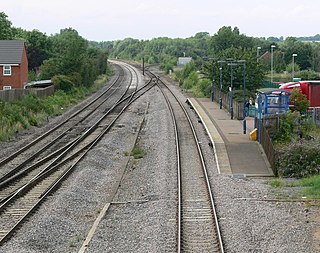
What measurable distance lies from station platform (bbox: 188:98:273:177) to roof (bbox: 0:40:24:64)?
22993mm

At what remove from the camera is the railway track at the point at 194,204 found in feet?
48.9

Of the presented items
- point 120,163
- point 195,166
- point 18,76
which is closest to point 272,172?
point 195,166

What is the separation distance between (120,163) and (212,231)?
39.4 ft

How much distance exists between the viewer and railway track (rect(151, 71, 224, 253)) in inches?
587

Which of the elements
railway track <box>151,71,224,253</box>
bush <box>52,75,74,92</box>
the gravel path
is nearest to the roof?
bush <box>52,75,74,92</box>

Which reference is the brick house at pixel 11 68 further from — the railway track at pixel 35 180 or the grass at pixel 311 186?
the grass at pixel 311 186

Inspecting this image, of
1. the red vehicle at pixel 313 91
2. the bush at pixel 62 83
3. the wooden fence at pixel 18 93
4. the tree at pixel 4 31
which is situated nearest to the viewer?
the wooden fence at pixel 18 93

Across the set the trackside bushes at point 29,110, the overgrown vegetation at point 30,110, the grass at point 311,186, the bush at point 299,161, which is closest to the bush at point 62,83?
the overgrown vegetation at point 30,110

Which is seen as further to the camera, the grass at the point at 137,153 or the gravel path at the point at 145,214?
the grass at the point at 137,153

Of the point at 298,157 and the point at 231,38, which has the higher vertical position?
the point at 231,38

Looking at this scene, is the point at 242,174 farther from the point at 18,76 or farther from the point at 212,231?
the point at 18,76

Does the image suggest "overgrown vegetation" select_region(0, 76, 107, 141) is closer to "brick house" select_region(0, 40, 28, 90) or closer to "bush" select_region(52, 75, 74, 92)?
"bush" select_region(52, 75, 74, 92)

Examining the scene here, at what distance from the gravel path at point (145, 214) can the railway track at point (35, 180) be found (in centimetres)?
38

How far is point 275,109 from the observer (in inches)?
1474
